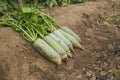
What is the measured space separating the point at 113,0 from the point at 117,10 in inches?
24.8

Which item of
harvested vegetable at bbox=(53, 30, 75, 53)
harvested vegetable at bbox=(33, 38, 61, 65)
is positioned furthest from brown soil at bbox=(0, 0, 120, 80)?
harvested vegetable at bbox=(53, 30, 75, 53)

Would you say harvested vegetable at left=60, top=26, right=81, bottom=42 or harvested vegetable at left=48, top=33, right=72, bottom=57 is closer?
harvested vegetable at left=48, top=33, right=72, bottom=57

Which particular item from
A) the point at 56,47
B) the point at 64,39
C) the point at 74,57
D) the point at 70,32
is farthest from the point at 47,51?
the point at 70,32

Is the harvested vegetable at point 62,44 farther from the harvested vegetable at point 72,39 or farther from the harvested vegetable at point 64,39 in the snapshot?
the harvested vegetable at point 72,39

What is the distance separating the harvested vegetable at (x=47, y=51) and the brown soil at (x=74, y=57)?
0.29 ft

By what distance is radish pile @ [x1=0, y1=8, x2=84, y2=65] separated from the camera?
5.31 m

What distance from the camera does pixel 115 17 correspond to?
7.16 m

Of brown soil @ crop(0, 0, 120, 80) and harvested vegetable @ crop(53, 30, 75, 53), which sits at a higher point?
harvested vegetable @ crop(53, 30, 75, 53)

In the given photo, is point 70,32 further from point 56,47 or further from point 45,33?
point 56,47

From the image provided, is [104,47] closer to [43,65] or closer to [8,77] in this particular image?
[43,65]

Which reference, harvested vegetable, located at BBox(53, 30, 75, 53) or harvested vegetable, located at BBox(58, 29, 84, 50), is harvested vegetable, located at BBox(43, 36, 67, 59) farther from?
harvested vegetable, located at BBox(58, 29, 84, 50)

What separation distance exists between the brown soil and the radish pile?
0.11 meters

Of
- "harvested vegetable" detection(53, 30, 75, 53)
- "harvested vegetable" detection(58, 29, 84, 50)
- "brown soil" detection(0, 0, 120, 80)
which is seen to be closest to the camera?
"brown soil" detection(0, 0, 120, 80)

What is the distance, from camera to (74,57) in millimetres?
5590
